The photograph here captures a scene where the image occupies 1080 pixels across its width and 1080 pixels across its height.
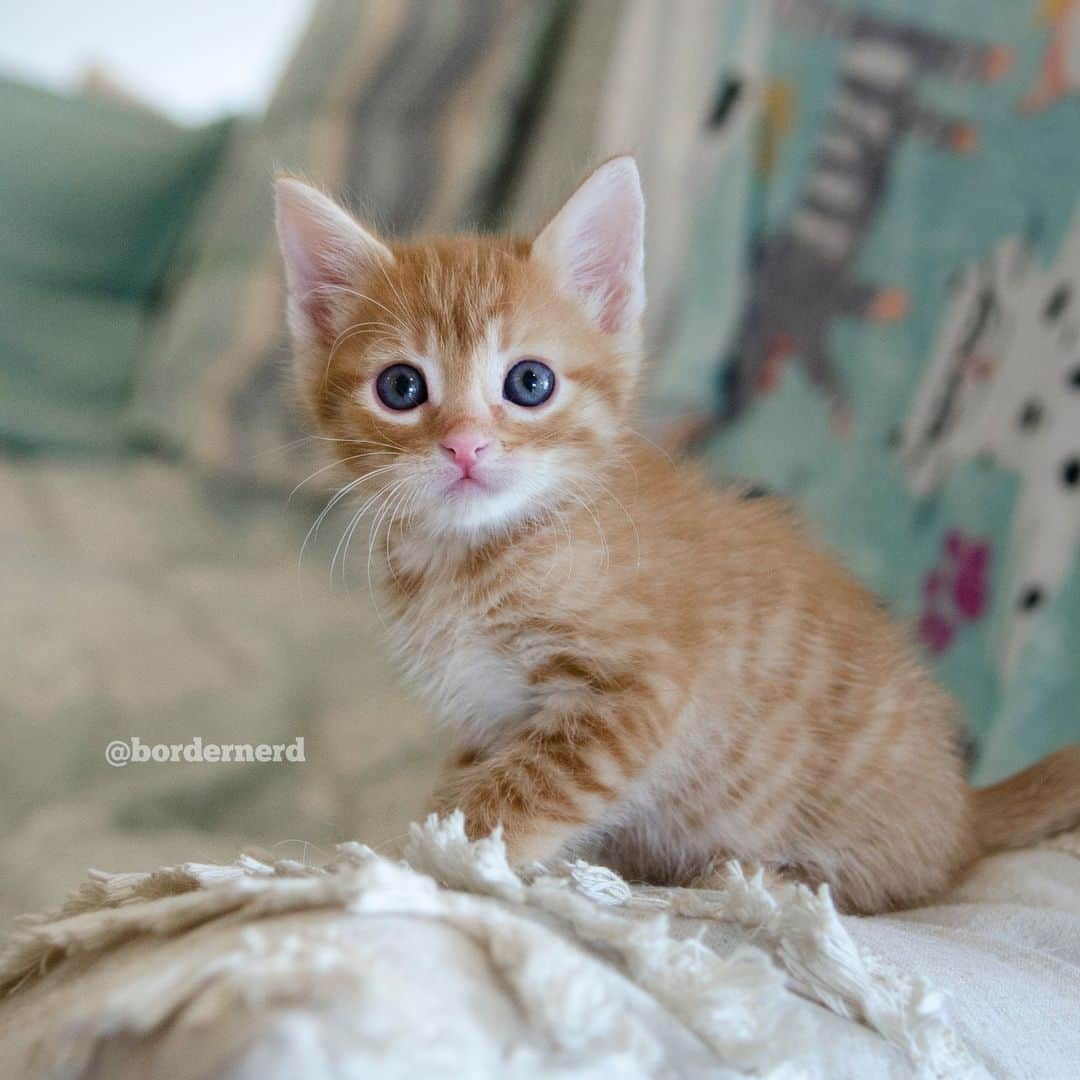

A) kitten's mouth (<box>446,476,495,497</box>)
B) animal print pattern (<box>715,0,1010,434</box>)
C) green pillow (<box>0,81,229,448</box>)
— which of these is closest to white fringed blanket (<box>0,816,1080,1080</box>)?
kitten's mouth (<box>446,476,495,497</box>)

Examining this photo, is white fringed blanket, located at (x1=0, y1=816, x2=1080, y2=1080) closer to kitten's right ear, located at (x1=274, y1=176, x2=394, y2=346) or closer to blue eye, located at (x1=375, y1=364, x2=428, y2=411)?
blue eye, located at (x1=375, y1=364, x2=428, y2=411)

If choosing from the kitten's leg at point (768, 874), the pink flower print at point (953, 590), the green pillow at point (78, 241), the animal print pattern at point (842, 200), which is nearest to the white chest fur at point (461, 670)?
the kitten's leg at point (768, 874)

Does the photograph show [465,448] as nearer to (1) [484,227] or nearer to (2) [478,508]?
(2) [478,508]

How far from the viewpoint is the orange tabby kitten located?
3.27ft

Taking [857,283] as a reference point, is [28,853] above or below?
below

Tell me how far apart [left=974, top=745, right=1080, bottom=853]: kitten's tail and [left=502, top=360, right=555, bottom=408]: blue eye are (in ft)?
2.09

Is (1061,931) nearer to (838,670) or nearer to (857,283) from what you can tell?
(838,670)

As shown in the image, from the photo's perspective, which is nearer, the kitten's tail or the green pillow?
the kitten's tail

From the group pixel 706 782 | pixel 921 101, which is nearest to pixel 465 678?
pixel 706 782

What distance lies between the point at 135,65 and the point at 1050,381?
298 centimetres

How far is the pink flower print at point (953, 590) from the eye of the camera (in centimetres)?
145

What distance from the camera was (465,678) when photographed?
1061 millimetres

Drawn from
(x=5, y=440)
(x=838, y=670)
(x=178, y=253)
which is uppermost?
(x=178, y=253)

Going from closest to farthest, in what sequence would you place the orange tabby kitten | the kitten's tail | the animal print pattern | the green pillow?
the orange tabby kitten → the kitten's tail → the animal print pattern → the green pillow
